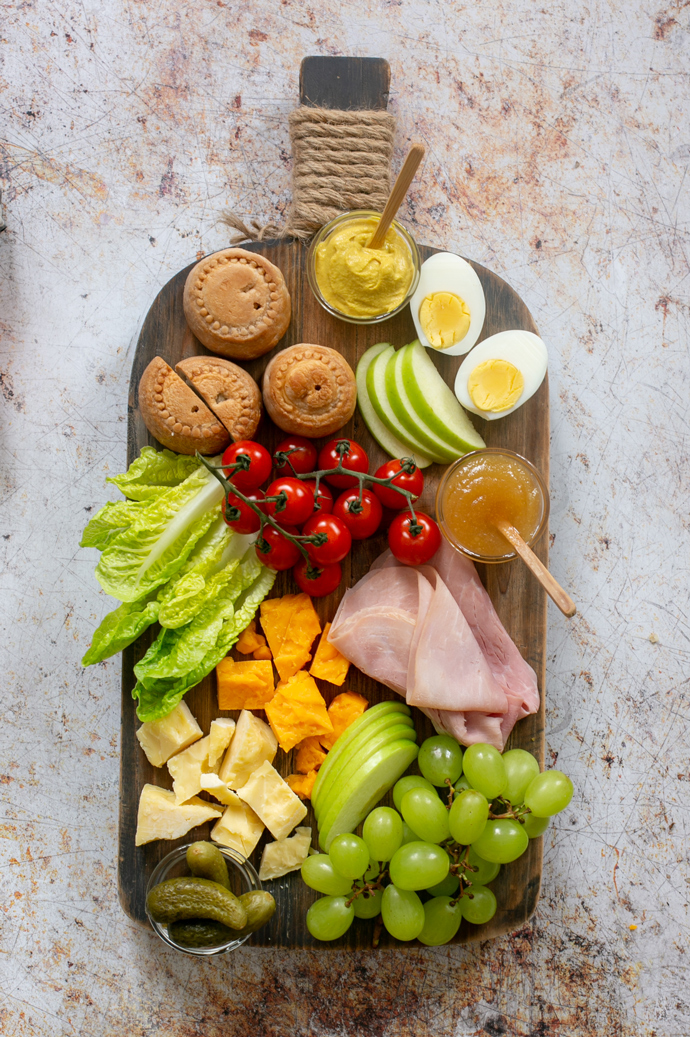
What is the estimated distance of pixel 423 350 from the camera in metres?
2.42

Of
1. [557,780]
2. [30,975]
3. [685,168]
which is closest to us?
[557,780]

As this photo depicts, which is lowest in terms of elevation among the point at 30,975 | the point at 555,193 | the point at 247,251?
the point at 30,975

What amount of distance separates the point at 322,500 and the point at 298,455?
0.56ft

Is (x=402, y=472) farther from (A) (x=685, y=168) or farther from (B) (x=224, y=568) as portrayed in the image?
(A) (x=685, y=168)

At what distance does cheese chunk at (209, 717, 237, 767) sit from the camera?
7.57 ft

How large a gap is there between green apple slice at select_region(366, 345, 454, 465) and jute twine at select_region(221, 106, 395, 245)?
1.70 ft

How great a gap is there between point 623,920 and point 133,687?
1942 mm

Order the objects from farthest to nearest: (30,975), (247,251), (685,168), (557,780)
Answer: (685,168)
(30,975)
(247,251)
(557,780)

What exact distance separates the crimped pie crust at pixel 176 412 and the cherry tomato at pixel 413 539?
621 mm

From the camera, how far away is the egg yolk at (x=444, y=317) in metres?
2.40

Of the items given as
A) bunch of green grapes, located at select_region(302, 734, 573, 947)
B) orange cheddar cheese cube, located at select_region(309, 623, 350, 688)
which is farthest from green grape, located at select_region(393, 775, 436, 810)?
orange cheddar cheese cube, located at select_region(309, 623, 350, 688)

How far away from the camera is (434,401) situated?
2357 mm

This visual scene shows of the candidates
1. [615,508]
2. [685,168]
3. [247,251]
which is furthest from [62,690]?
[685,168]

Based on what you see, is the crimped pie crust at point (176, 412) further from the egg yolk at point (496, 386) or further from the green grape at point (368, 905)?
the green grape at point (368, 905)
